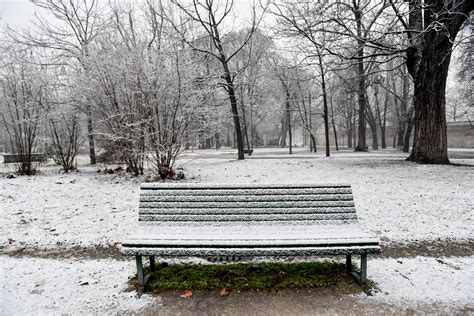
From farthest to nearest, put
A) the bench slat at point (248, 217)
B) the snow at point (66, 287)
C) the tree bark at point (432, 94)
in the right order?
the tree bark at point (432, 94), the bench slat at point (248, 217), the snow at point (66, 287)

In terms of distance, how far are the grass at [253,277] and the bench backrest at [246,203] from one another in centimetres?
61

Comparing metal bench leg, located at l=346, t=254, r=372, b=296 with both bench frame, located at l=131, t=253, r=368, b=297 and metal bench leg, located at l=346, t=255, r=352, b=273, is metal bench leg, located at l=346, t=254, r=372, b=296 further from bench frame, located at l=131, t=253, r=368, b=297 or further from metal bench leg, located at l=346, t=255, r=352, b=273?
metal bench leg, located at l=346, t=255, r=352, b=273

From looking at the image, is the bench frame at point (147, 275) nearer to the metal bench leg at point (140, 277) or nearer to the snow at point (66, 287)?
the metal bench leg at point (140, 277)

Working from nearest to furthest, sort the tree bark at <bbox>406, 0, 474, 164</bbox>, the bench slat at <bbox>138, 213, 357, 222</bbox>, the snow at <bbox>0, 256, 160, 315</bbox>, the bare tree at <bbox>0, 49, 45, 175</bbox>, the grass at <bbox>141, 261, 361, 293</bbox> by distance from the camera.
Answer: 1. the snow at <bbox>0, 256, 160, 315</bbox>
2. the grass at <bbox>141, 261, 361, 293</bbox>
3. the bench slat at <bbox>138, 213, 357, 222</bbox>
4. the tree bark at <bbox>406, 0, 474, 164</bbox>
5. the bare tree at <bbox>0, 49, 45, 175</bbox>

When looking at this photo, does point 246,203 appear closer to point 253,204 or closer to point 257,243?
point 253,204

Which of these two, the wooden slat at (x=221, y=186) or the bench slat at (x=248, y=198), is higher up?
the wooden slat at (x=221, y=186)

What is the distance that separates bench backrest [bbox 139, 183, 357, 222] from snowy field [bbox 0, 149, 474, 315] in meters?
0.82

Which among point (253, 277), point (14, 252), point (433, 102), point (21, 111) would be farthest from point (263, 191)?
point (21, 111)

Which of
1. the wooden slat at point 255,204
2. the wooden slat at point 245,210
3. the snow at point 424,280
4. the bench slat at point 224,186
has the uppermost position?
the bench slat at point 224,186

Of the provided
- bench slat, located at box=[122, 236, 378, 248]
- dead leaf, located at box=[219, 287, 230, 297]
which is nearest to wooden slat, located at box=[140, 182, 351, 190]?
bench slat, located at box=[122, 236, 378, 248]

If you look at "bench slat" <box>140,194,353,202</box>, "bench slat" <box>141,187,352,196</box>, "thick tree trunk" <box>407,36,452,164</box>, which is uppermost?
Answer: "thick tree trunk" <box>407,36,452,164</box>

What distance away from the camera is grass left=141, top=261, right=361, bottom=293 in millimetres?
2941

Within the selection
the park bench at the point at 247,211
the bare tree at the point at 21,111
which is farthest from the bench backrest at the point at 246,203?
the bare tree at the point at 21,111

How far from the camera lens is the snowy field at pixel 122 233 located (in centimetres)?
275
